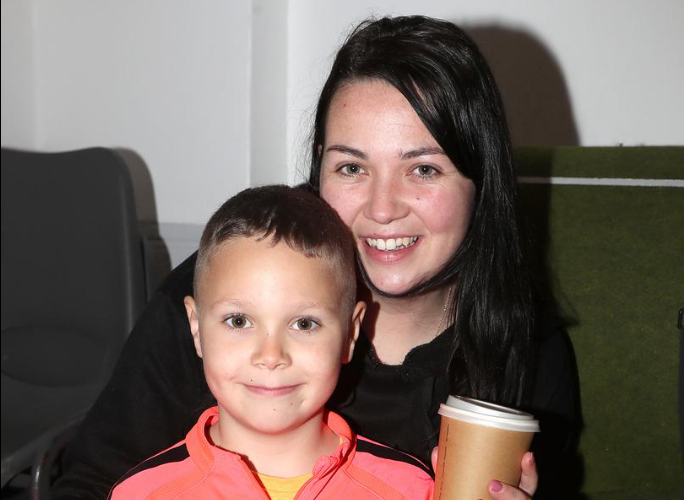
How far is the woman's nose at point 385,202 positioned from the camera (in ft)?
5.35

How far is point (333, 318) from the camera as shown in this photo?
1.43 meters

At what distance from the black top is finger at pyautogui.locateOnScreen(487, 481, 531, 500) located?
38 centimetres

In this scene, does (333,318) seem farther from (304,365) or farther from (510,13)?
(510,13)

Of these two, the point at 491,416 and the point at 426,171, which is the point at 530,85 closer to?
the point at 426,171

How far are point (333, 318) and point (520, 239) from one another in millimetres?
639

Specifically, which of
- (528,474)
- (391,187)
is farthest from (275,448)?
(391,187)

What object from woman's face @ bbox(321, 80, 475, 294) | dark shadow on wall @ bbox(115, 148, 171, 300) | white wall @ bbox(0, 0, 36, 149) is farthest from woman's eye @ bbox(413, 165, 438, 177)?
white wall @ bbox(0, 0, 36, 149)

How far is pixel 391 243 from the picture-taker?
170 cm

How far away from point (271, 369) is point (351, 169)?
1.79ft

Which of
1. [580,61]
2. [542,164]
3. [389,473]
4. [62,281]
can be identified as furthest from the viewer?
[62,281]

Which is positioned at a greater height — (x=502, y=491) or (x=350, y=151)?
(x=350, y=151)

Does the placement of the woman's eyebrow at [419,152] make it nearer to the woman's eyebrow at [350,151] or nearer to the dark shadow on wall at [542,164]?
the woman's eyebrow at [350,151]

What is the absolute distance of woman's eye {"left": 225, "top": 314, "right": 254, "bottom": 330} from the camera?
4.56 feet

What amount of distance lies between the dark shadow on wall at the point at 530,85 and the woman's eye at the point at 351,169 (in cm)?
130
